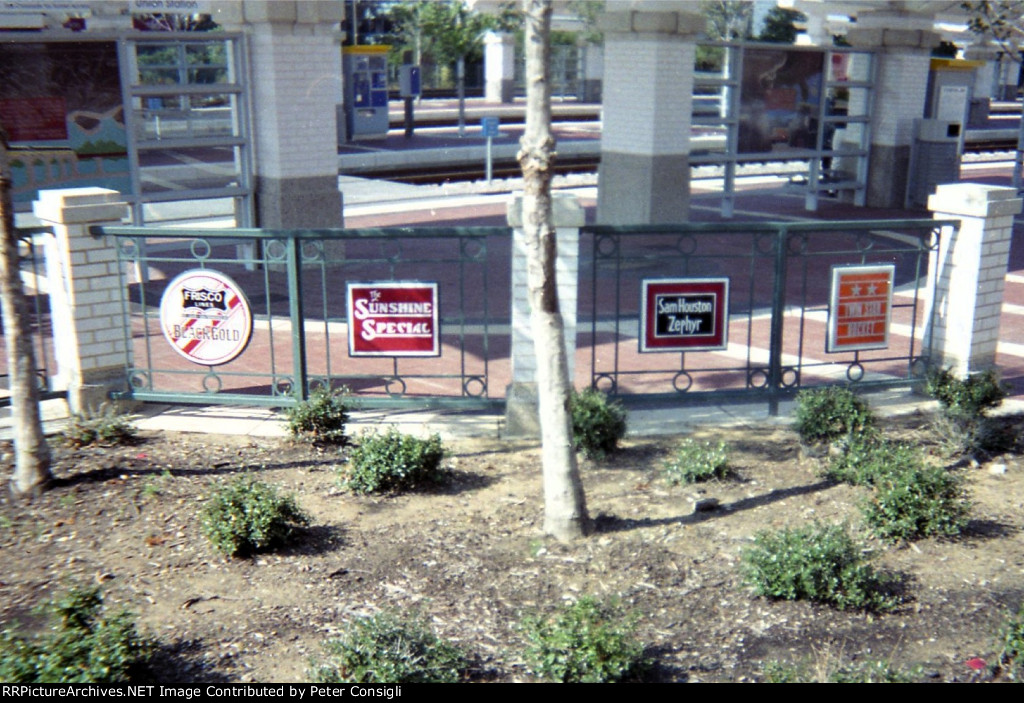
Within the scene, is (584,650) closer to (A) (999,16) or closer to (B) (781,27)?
(A) (999,16)

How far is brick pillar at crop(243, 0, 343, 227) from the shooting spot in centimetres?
1259

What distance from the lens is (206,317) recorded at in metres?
7.70

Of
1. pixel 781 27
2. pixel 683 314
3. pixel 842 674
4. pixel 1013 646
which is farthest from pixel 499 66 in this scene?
pixel 842 674

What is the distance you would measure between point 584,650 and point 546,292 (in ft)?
6.43

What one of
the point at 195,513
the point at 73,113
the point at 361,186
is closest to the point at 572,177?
the point at 361,186

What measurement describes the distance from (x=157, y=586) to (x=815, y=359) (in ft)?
21.3

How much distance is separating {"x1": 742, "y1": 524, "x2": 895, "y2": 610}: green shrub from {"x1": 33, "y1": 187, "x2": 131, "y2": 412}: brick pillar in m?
5.12

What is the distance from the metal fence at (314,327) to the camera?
7590 mm

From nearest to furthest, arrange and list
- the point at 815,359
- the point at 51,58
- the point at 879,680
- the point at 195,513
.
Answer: the point at 879,680 < the point at 195,513 < the point at 815,359 < the point at 51,58

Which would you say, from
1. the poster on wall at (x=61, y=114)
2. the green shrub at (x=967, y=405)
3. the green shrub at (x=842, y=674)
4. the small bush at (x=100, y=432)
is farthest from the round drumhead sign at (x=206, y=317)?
the green shrub at (x=967, y=405)

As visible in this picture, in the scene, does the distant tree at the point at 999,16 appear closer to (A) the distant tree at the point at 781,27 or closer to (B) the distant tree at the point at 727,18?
(B) the distant tree at the point at 727,18

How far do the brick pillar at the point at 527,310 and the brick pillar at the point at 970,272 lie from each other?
3.15 m

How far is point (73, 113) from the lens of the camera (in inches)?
463

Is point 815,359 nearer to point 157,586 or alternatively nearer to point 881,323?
point 881,323
